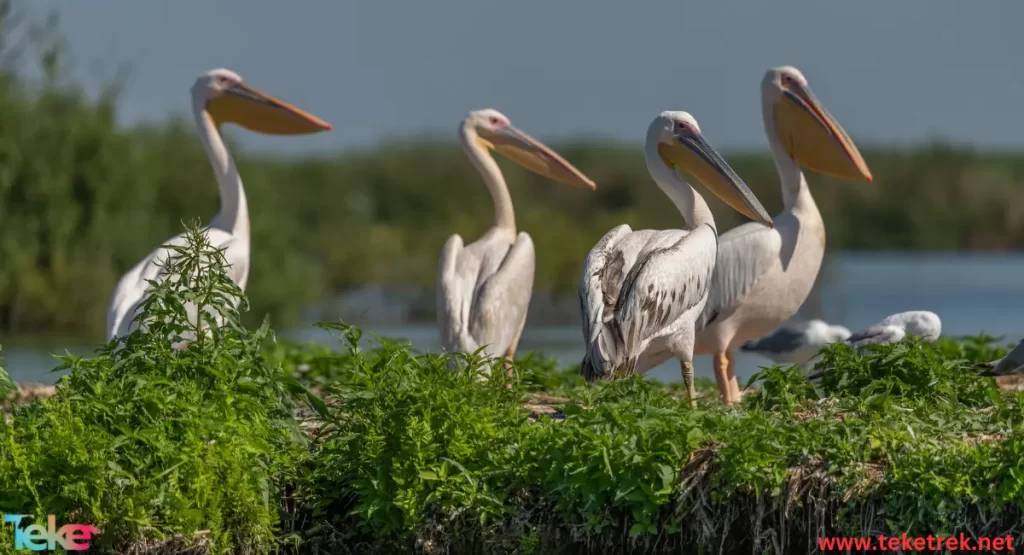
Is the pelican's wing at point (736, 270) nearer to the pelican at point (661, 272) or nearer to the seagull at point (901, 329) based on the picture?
the pelican at point (661, 272)

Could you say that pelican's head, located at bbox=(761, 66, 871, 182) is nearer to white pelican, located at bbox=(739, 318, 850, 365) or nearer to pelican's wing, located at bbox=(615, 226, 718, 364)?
white pelican, located at bbox=(739, 318, 850, 365)

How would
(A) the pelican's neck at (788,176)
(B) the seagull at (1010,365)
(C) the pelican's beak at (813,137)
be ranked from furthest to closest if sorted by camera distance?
1. (C) the pelican's beak at (813,137)
2. (A) the pelican's neck at (788,176)
3. (B) the seagull at (1010,365)

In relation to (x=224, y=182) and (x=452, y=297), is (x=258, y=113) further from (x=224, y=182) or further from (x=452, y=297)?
(x=452, y=297)

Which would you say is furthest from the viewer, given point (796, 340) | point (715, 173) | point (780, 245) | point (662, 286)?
point (796, 340)

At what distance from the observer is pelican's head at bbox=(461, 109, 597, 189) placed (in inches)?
332

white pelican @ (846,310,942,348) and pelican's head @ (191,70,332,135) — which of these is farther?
pelican's head @ (191,70,332,135)

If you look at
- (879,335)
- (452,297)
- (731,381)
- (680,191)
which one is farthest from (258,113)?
(879,335)

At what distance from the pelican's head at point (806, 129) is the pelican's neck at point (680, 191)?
4.69 ft

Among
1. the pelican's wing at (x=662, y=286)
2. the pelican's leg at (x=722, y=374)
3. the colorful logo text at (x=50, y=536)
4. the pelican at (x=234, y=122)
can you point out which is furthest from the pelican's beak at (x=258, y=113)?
the colorful logo text at (x=50, y=536)

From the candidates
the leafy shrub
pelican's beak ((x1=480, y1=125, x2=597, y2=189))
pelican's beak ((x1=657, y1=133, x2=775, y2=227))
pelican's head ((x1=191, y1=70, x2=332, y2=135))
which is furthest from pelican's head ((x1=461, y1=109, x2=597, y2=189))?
the leafy shrub

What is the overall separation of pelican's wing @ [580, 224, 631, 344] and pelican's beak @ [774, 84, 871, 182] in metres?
2.02

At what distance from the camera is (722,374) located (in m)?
6.86

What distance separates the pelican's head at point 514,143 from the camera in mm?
8422

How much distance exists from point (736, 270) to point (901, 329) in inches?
33.5
